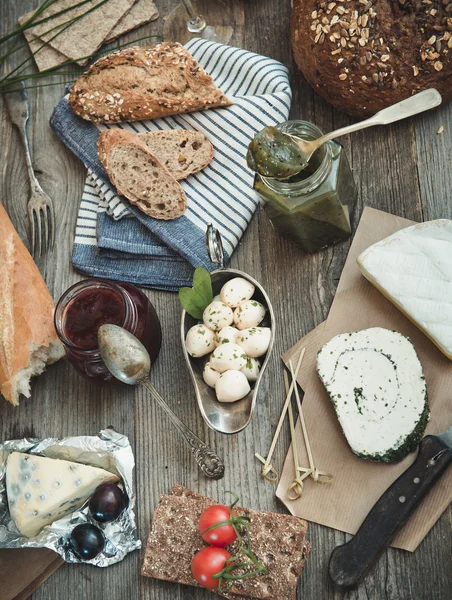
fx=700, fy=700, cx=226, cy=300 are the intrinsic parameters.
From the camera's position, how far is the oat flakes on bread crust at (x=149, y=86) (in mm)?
2066

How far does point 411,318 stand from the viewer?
186 cm

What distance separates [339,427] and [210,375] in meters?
0.38

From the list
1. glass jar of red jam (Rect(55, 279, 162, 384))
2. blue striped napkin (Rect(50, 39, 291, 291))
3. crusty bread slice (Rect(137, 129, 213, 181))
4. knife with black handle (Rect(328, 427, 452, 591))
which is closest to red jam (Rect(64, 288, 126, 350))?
glass jar of red jam (Rect(55, 279, 162, 384))

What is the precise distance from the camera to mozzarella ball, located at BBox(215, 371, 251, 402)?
179 cm

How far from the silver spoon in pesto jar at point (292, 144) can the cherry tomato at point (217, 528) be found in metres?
0.85

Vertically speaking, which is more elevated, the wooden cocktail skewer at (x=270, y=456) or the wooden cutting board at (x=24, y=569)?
the wooden cocktail skewer at (x=270, y=456)

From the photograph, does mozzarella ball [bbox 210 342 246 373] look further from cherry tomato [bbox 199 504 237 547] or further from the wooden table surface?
cherry tomato [bbox 199 504 237 547]

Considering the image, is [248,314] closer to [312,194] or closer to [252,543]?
[312,194]

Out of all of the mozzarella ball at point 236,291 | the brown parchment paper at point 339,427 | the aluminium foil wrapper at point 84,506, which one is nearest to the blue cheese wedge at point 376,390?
the brown parchment paper at point 339,427

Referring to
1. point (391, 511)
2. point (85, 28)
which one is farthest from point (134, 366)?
point (85, 28)

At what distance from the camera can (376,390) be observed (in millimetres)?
1861

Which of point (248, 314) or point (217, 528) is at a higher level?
point (248, 314)

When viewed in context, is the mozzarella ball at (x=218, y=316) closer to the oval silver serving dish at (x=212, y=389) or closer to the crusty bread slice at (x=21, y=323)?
the oval silver serving dish at (x=212, y=389)

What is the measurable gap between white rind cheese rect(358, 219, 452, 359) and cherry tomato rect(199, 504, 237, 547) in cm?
71
